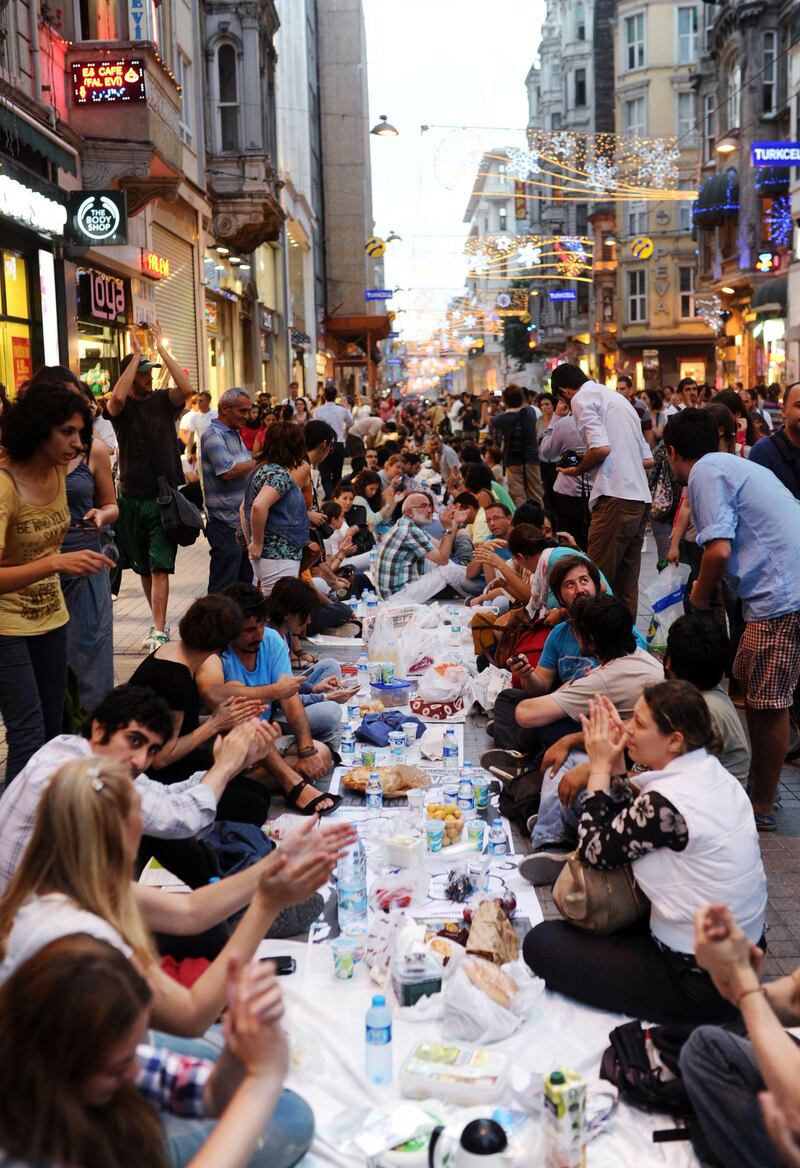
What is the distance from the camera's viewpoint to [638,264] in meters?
57.1

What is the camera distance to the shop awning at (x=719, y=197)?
122ft

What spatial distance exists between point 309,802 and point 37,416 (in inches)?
93.1

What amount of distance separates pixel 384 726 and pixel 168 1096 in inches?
195

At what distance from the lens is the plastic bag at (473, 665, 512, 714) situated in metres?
8.08

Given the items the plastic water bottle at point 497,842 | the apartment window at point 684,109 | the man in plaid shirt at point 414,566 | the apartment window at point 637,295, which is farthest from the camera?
→ the apartment window at point 637,295

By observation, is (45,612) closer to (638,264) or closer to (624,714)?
(624,714)

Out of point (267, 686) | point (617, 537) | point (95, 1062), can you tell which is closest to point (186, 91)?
point (617, 537)

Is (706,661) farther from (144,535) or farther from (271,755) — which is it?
(144,535)

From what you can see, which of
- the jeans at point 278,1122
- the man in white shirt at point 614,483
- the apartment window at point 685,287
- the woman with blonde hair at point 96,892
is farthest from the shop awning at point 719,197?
the woman with blonde hair at point 96,892

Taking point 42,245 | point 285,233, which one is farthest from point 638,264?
point 42,245

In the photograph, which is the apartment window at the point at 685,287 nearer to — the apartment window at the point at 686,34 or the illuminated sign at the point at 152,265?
the apartment window at the point at 686,34

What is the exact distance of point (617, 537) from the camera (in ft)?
30.5

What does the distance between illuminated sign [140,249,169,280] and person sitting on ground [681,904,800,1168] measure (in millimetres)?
15682

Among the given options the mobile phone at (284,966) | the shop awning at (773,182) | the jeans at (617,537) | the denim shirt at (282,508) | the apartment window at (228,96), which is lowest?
the mobile phone at (284,966)
